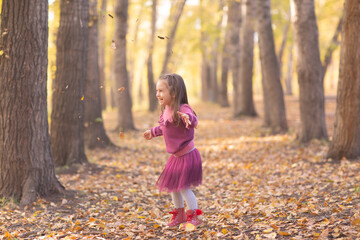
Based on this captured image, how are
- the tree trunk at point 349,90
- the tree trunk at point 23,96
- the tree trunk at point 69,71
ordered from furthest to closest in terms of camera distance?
the tree trunk at point 69,71
the tree trunk at point 349,90
the tree trunk at point 23,96

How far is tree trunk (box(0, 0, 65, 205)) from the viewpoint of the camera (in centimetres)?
570

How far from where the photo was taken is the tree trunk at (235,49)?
61.5ft

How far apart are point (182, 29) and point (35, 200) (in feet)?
92.5

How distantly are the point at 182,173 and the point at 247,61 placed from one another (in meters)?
12.4

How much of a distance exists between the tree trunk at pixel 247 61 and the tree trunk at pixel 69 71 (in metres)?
8.44

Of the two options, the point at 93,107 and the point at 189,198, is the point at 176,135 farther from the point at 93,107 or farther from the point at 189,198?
the point at 93,107

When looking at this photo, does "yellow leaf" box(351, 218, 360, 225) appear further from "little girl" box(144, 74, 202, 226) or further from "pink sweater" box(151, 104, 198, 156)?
"pink sweater" box(151, 104, 198, 156)

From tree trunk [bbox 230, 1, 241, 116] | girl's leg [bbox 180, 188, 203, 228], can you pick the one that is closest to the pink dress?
girl's leg [bbox 180, 188, 203, 228]

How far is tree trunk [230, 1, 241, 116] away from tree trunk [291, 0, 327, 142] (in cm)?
829

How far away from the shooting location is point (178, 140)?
4.72 meters

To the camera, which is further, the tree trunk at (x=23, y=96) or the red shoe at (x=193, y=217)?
the tree trunk at (x=23, y=96)

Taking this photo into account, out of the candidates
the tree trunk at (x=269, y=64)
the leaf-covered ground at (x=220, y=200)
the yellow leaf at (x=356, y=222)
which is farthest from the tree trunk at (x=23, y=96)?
the tree trunk at (x=269, y=64)

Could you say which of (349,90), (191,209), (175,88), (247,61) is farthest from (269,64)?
(191,209)

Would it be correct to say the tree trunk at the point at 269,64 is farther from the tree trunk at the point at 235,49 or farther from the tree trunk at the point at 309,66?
the tree trunk at the point at 235,49
